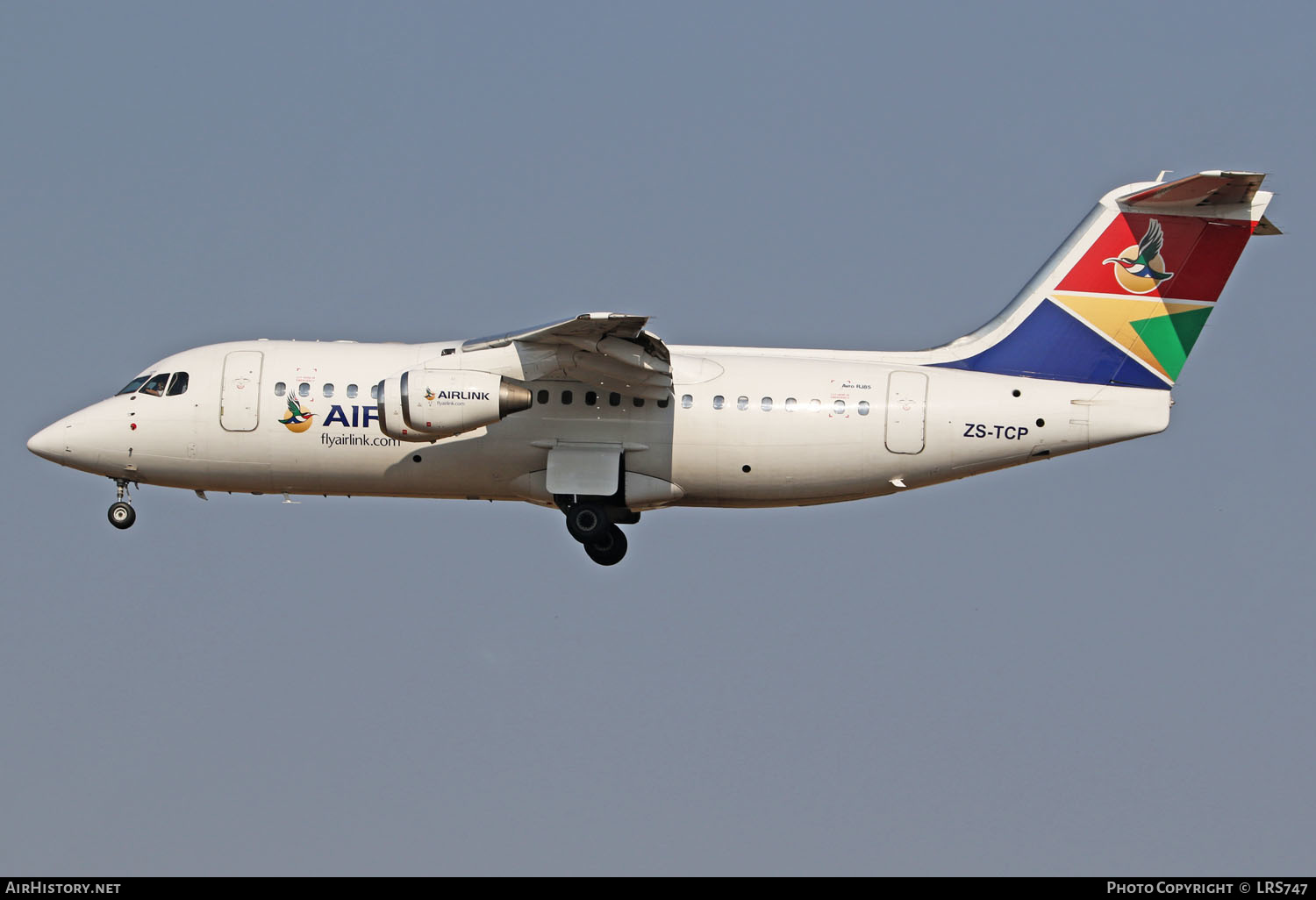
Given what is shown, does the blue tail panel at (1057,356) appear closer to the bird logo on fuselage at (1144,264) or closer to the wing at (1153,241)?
the bird logo on fuselage at (1144,264)

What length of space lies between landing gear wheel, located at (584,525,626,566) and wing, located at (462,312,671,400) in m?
1.62

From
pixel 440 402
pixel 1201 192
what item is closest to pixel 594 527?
pixel 440 402

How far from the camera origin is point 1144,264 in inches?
920

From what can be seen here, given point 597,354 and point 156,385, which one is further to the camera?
point 156,385

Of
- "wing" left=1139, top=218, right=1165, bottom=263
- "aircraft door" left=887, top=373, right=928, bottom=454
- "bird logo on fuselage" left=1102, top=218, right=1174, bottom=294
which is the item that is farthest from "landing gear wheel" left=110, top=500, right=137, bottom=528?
"wing" left=1139, top=218, right=1165, bottom=263

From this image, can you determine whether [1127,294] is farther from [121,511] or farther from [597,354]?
[121,511]

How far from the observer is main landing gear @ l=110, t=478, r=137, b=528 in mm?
24344

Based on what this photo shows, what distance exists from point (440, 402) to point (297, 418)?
2.16 metres

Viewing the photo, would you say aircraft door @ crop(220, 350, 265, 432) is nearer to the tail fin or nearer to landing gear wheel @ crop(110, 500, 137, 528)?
landing gear wheel @ crop(110, 500, 137, 528)

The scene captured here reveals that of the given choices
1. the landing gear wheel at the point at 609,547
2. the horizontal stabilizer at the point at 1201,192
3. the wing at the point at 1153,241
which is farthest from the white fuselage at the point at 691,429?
the horizontal stabilizer at the point at 1201,192

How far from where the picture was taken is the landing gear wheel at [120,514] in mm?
24359

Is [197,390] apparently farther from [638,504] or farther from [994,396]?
[994,396]

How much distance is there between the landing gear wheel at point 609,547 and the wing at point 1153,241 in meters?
6.58

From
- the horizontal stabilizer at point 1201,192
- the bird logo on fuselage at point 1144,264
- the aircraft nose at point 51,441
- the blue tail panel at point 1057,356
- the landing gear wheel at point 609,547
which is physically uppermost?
the horizontal stabilizer at point 1201,192
